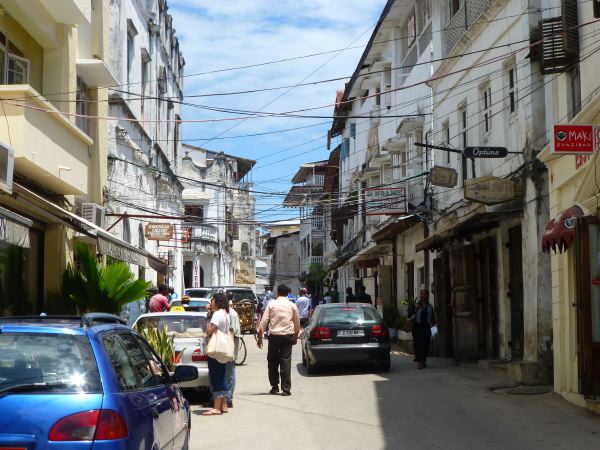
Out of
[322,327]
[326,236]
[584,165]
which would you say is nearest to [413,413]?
[584,165]

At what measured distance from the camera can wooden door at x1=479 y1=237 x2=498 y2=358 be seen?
60.3 ft

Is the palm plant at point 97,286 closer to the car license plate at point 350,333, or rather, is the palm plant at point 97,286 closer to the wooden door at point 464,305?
the car license plate at point 350,333

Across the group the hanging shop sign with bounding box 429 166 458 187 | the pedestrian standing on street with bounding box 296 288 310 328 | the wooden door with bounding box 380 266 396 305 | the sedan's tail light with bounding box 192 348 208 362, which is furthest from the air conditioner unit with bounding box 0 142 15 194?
the wooden door with bounding box 380 266 396 305

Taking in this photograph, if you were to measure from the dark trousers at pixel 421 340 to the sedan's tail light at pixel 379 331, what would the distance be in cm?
144

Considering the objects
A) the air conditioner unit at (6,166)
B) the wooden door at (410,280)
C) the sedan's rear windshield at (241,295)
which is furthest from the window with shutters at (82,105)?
the sedan's rear windshield at (241,295)

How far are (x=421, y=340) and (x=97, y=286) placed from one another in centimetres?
729

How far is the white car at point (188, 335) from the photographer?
1285cm

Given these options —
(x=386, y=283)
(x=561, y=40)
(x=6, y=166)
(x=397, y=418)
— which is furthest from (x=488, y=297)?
(x=386, y=283)

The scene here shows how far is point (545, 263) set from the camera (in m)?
14.6

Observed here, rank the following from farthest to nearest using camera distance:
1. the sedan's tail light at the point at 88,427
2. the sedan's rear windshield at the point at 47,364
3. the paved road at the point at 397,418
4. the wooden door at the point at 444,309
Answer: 1. the wooden door at the point at 444,309
2. the paved road at the point at 397,418
3. the sedan's rear windshield at the point at 47,364
4. the sedan's tail light at the point at 88,427

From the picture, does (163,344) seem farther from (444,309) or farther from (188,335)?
(444,309)

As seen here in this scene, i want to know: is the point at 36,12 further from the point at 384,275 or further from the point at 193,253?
the point at 193,253

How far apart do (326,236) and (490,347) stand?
40.4 meters

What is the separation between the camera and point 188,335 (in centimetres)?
1347
